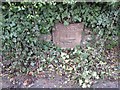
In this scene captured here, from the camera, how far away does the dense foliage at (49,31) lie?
10.3 feet

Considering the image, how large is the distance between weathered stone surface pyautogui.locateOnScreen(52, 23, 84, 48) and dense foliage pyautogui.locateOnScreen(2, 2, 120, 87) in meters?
0.08

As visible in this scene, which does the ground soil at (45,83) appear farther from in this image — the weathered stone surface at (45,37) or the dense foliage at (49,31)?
the weathered stone surface at (45,37)

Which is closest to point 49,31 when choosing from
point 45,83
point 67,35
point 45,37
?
point 45,37

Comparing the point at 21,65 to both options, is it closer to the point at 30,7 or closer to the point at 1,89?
the point at 1,89

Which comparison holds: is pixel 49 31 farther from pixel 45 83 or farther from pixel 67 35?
pixel 45 83

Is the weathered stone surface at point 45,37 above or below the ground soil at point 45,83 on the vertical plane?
above

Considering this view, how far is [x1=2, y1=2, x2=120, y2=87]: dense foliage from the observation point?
313 cm

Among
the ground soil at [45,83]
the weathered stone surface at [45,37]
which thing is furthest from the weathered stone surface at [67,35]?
the ground soil at [45,83]

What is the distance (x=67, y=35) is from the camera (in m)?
3.34

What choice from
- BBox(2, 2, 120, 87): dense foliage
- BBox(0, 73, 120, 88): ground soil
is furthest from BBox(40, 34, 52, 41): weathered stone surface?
BBox(0, 73, 120, 88): ground soil

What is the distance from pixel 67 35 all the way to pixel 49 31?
0.25 metres

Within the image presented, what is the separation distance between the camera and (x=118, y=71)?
127 inches

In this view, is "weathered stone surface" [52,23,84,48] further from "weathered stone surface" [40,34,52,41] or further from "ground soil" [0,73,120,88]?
"ground soil" [0,73,120,88]

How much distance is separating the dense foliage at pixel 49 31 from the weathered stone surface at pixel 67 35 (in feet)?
0.25
